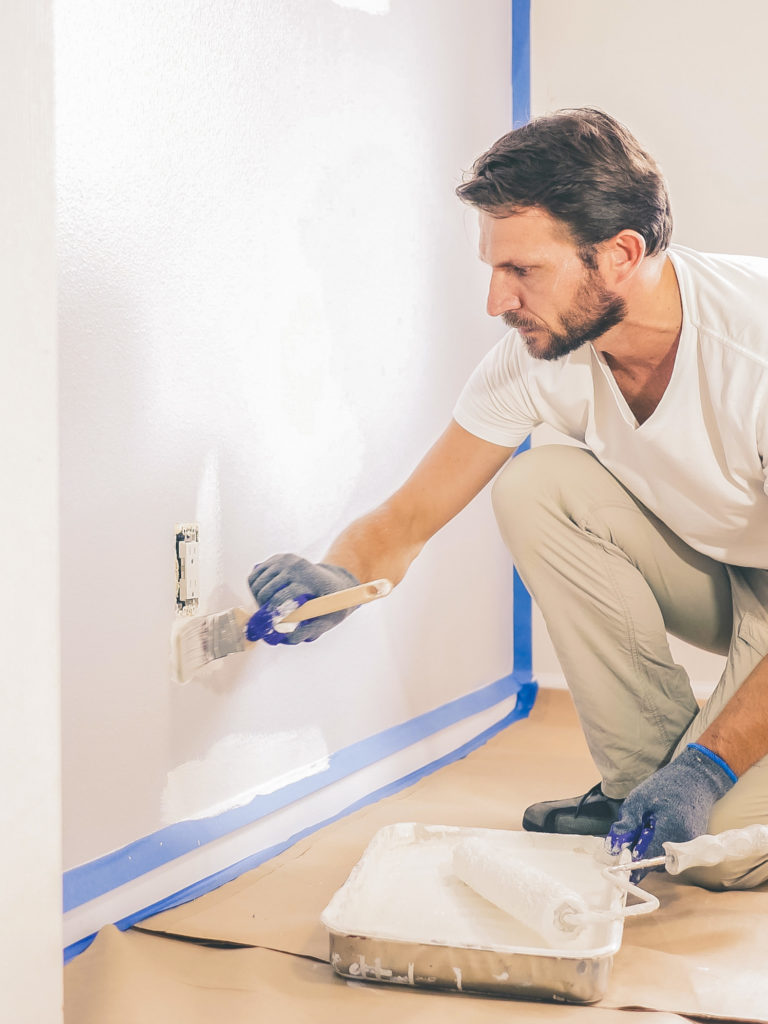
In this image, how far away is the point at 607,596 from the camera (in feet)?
5.02

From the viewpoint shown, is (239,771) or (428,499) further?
(428,499)

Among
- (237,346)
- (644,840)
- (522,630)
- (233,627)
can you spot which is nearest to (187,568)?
(233,627)

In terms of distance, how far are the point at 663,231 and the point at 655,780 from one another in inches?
29.2

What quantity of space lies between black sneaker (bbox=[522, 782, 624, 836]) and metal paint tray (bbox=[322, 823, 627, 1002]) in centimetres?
22

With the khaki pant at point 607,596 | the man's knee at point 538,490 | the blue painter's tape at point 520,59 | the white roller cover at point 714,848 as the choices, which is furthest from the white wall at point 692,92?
the white roller cover at point 714,848

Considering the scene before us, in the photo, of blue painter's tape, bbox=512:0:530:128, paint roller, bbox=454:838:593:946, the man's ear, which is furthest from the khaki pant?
blue painter's tape, bbox=512:0:530:128

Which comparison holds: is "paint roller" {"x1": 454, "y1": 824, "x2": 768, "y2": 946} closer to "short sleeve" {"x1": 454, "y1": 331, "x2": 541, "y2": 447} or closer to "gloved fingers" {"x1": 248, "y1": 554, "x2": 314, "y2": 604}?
"gloved fingers" {"x1": 248, "y1": 554, "x2": 314, "y2": 604}

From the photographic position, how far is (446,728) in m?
2.15

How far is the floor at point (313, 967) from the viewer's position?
1.00m

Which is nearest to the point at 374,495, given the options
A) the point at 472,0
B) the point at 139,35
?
the point at 139,35

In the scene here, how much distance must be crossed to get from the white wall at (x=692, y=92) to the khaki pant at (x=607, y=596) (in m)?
0.93

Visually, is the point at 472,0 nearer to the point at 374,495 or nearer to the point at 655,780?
the point at 374,495

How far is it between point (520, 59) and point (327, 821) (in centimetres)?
188

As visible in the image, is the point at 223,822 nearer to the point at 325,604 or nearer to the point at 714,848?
the point at 325,604
